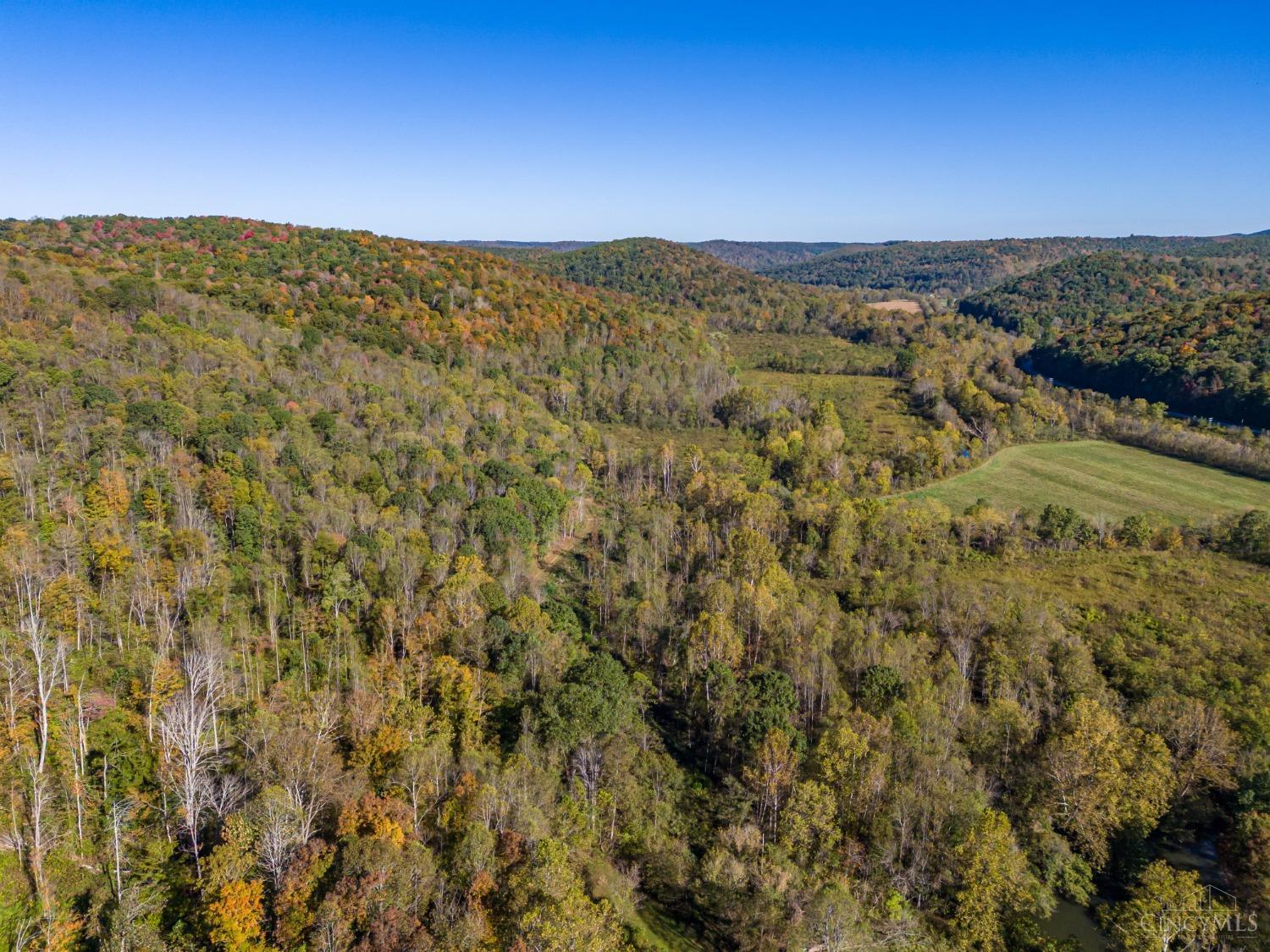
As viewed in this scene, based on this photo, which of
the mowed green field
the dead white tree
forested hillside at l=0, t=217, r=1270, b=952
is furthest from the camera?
the mowed green field

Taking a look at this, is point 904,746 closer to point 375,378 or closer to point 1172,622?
point 1172,622

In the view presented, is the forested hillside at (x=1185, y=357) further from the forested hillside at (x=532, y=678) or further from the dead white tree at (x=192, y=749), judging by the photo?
the dead white tree at (x=192, y=749)

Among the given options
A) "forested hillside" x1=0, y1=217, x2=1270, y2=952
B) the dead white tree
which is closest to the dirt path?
"forested hillside" x1=0, y1=217, x2=1270, y2=952

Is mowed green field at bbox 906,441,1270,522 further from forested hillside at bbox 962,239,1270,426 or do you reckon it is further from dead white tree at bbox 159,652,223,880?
dead white tree at bbox 159,652,223,880

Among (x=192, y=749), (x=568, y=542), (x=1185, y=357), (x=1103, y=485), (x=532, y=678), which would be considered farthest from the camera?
(x=1185, y=357)

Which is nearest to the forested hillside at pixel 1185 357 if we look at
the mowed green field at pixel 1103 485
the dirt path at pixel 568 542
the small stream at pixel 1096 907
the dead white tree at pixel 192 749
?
the mowed green field at pixel 1103 485

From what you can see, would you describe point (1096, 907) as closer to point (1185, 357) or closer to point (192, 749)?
point (192, 749)

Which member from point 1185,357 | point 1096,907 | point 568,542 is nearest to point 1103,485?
point 1185,357
